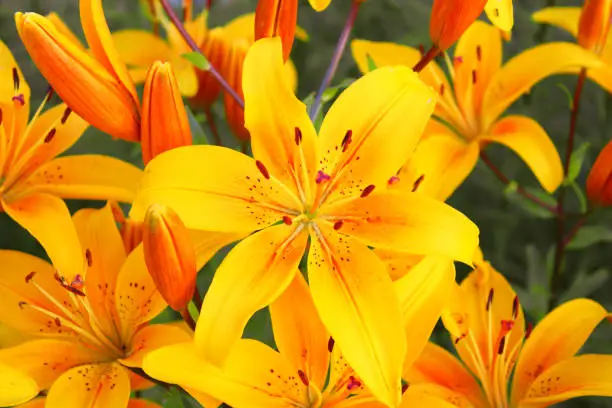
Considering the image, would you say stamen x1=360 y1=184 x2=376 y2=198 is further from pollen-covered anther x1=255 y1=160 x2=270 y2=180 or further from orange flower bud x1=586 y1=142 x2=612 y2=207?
orange flower bud x1=586 y1=142 x2=612 y2=207

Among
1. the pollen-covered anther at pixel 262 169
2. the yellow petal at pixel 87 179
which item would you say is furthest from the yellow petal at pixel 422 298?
the yellow petal at pixel 87 179

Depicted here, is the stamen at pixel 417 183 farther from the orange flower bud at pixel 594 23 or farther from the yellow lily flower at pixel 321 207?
the orange flower bud at pixel 594 23

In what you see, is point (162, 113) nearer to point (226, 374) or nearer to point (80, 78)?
point (80, 78)

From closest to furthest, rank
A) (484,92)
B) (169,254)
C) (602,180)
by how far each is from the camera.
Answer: (169,254), (602,180), (484,92)

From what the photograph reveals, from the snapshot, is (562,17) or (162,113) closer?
(162,113)

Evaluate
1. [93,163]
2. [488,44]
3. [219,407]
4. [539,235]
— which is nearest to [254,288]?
[219,407]

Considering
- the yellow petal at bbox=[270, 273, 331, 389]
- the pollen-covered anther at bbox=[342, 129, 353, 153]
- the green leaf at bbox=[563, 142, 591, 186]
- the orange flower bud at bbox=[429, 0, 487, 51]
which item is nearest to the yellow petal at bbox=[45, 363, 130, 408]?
the yellow petal at bbox=[270, 273, 331, 389]

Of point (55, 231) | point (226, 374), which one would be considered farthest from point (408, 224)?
point (55, 231)
